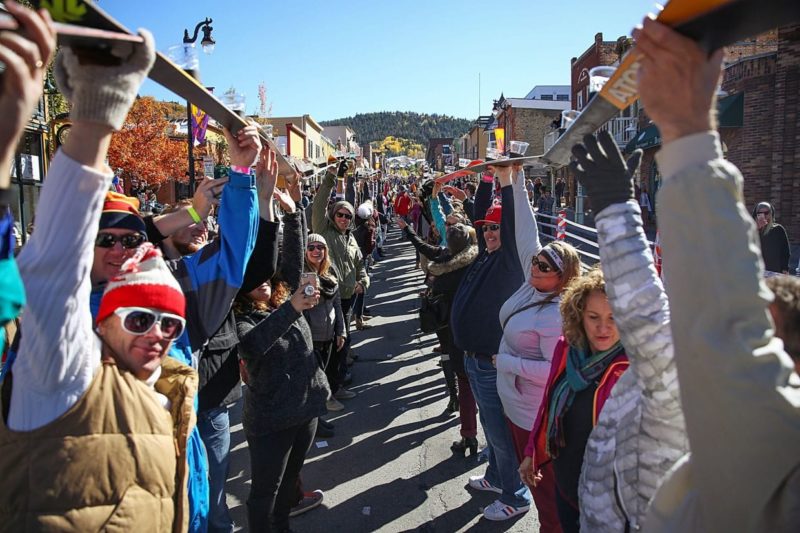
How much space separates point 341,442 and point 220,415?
2.52 m

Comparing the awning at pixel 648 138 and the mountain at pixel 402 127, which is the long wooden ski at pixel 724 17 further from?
the mountain at pixel 402 127

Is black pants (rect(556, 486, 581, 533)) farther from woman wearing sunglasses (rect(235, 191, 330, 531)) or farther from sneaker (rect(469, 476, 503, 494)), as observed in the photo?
sneaker (rect(469, 476, 503, 494))

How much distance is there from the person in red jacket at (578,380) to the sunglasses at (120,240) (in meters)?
1.93

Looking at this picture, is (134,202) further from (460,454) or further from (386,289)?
(386,289)

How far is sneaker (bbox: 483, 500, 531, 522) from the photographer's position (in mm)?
4145

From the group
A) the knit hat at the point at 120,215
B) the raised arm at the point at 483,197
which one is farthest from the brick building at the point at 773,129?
the knit hat at the point at 120,215

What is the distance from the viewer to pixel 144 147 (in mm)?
32188

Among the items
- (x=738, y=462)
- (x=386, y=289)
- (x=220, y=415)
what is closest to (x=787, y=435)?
(x=738, y=462)

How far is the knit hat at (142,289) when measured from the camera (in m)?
1.88

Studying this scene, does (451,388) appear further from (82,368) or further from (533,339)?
(82,368)

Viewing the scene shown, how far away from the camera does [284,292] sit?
3.79 metres

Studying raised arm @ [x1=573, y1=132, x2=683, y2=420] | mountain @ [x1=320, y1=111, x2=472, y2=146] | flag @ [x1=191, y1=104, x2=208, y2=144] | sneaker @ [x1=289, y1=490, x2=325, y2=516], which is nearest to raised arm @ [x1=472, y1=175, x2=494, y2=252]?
sneaker @ [x1=289, y1=490, x2=325, y2=516]

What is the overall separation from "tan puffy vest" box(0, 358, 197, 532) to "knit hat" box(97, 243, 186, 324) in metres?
0.27

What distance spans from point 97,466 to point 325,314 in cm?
396
